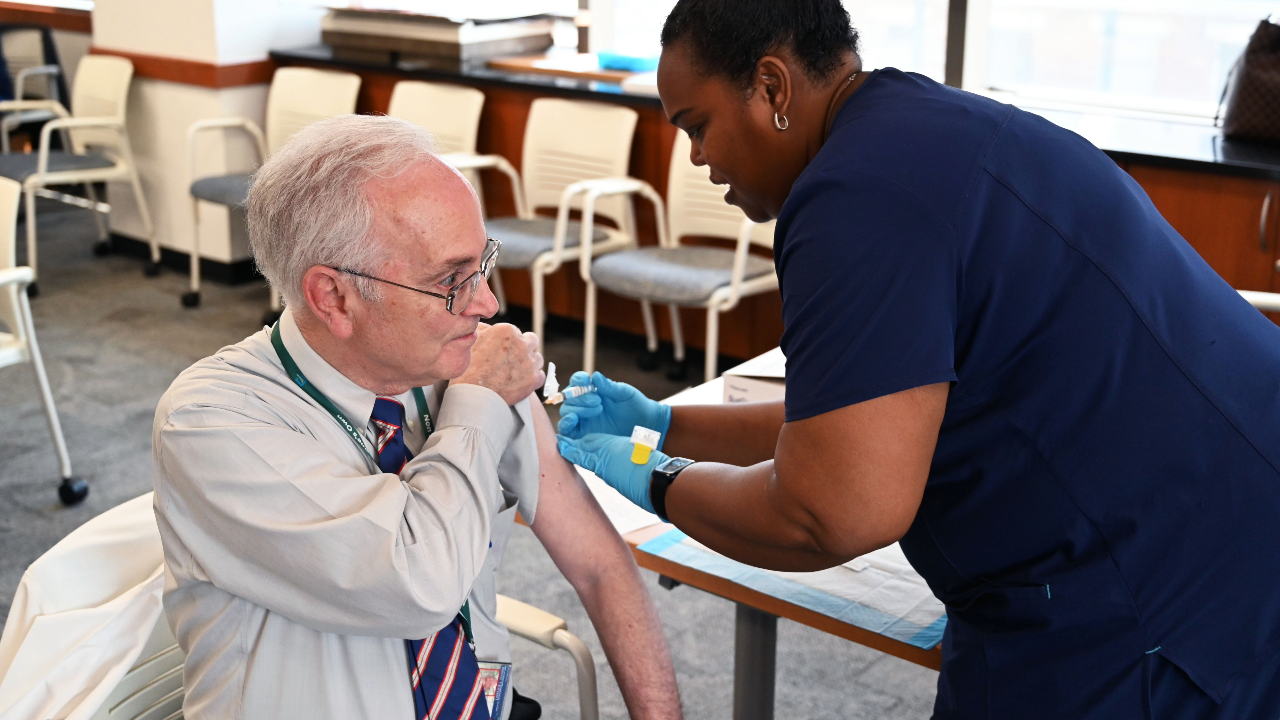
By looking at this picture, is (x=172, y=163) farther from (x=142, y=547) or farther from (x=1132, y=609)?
(x=1132, y=609)

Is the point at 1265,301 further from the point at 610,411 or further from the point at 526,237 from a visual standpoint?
the point at 526,237

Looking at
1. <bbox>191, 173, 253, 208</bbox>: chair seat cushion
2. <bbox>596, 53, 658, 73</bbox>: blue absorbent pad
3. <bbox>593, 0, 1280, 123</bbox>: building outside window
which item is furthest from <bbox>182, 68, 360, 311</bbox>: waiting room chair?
<bbox>593, 0, 1280, 123</bbox>: building outside window

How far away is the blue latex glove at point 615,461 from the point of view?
143cm

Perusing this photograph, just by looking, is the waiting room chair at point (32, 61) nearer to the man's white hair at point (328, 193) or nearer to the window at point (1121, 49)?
the window at point (1121, 49)

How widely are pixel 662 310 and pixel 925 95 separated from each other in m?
3.36

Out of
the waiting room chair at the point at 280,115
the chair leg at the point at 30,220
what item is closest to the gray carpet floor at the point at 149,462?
the chair leg at the point at 30,220

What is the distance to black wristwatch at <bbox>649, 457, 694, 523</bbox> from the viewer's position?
4.43 feet

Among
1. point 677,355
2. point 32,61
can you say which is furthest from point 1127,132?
point 32,61

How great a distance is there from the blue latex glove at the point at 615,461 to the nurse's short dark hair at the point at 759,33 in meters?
0.51

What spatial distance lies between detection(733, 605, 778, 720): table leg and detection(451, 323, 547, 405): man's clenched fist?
22.7 inches

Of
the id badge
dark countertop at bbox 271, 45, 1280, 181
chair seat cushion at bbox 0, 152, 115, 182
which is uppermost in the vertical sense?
dark countertop at bbox 271, 45, 1280, 181


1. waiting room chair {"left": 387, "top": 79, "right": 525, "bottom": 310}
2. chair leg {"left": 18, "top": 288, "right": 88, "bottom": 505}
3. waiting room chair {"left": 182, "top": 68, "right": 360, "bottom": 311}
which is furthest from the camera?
waiting room chair {"left": 182, "top": 68, "right": 360, "bottom": 311}

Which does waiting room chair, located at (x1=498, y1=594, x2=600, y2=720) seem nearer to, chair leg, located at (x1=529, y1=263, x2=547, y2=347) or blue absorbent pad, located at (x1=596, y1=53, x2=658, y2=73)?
chair leg, located at (x1=529, y1=263, x2=547, y2=347)

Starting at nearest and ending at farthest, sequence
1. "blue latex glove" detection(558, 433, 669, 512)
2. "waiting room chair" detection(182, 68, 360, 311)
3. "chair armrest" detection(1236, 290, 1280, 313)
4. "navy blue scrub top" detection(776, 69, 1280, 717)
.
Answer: "navy blue scrub top" detection(776, 69, 1280, 717), "blue latex glove" detection(558, 433, 669, 512), "chair armrest" detection(1236, 290, 1280, 313), "waiting room chair" detection(182, 68, 360, 311)
